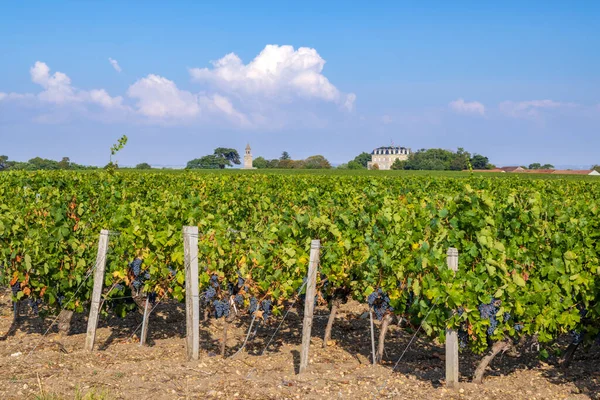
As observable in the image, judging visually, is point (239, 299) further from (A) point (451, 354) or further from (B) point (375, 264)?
(A) point (451, 354)

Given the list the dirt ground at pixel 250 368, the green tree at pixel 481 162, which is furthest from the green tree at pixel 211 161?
the dirt ground at pixel 250 368

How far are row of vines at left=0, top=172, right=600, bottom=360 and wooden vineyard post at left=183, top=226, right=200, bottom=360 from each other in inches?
7.8

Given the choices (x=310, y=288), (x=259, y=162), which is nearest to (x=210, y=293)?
(x=310, y=288)

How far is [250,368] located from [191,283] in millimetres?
1103

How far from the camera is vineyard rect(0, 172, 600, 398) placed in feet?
19.8

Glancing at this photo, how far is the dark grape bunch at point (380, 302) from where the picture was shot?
6726 millimetres

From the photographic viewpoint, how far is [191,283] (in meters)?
6.83

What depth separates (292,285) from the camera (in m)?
7.08

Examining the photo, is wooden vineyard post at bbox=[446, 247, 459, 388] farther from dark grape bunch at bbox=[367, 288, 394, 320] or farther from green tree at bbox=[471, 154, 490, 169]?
green tree at bbox=[471, 154, 490, 169]

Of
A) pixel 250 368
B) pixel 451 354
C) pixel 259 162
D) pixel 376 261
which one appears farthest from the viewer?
pixel 259 162

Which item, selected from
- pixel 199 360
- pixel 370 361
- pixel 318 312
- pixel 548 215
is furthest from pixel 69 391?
pixel 548 215

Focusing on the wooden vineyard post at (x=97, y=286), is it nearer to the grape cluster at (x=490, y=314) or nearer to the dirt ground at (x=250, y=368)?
the dirt ground at (x=250, y=368)

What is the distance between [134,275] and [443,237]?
3660 millimetres

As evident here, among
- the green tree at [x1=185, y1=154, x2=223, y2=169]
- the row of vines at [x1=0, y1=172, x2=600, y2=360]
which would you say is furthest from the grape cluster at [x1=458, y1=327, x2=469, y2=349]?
the green tree at [x1=185, y1=154, x2=223, y2=169]
